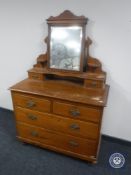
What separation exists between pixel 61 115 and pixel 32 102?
323 mm

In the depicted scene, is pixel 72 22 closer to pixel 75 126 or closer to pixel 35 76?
pixel 35 76

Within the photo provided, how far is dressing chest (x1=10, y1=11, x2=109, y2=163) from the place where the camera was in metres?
1.56

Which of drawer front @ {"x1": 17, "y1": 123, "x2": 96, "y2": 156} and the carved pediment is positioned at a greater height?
the carved pediment

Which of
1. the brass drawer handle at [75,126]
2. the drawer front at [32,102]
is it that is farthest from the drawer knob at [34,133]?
the brass drawer handle at [75,126]

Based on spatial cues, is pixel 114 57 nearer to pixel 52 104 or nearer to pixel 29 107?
pixel 52 104

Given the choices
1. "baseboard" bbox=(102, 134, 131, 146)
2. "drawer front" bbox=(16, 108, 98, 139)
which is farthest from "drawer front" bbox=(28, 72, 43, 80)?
"baseboard" bbox=(102, 134, 131, 146)

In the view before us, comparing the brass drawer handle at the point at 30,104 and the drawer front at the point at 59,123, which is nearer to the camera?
the drawer front at the point at 59,123

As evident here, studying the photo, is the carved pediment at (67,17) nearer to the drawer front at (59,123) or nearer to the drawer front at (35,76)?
the drawer front at (35,76)

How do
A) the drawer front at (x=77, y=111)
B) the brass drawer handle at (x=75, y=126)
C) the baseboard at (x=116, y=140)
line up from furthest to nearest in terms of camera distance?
the baseboard at (x=116, y=140) → the brass drawer handle at (x=75, y=126) → the drawer front at (x=77, y=111)

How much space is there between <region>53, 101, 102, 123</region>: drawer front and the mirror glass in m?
0.45

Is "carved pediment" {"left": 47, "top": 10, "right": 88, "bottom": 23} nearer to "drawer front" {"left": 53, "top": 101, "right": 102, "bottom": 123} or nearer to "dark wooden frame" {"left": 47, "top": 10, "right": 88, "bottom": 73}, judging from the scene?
"dark wooden frame" {"left": 47, "top": 10, "right": 88, "bottom": 73}

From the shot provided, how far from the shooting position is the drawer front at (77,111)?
4.96 ft

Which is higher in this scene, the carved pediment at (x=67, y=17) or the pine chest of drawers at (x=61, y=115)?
the carved pediment at (x=67, y=17)

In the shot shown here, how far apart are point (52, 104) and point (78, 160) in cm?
71
